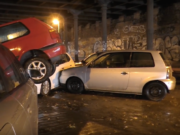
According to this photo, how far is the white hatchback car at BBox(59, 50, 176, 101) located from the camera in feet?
24.0

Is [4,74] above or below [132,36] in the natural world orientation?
below

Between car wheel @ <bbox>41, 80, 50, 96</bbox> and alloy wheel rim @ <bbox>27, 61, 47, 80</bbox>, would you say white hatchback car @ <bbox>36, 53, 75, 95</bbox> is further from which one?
alloy wheel rim @ <bbox>27, 61, 47, 80</bbox>

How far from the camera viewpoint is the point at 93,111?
6270mm

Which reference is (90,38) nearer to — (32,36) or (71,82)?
(71,82)

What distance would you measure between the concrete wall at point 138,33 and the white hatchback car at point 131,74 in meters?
13.9

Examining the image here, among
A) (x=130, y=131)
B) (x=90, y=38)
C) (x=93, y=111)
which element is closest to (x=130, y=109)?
(x=93, y=111)

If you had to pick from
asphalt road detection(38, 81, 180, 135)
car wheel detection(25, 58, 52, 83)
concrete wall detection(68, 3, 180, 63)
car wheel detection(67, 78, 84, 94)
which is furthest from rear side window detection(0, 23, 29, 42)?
concrete wall detection(68, 3, 180, 63)

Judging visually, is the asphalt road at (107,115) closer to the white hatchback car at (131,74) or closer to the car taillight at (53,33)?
the white hatchback car at (131,74)

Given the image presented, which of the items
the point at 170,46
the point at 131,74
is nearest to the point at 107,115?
the point at 131,74

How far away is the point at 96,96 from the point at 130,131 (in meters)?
3.49

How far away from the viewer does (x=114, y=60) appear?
25.8 ft

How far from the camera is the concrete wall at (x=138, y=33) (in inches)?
799

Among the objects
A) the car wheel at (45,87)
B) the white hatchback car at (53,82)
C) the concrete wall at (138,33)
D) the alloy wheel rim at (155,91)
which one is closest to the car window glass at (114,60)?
the alloy wheel rim at (155,91)

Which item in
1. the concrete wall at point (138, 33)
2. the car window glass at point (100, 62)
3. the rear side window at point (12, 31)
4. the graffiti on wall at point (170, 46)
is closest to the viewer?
the rear side window at point (12, 31)
